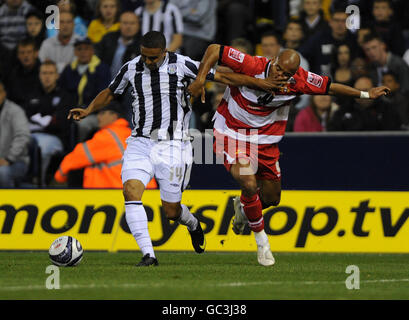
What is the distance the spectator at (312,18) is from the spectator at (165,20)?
1.86 metres

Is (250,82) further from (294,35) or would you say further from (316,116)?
(294,35)

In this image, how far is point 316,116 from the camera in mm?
14000

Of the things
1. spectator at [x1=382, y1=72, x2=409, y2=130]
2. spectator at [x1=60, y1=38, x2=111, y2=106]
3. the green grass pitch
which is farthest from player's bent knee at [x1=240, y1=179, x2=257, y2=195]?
spectator at [x1=60, y1=38, x2=111, y2=106]

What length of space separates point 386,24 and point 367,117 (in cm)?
209

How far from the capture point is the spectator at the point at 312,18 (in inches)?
594

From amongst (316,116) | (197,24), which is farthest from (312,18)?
(316,116)

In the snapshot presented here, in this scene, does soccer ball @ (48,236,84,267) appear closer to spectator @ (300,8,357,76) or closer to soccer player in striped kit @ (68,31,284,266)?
soccer player in striped kit @ (68,31,284,266)

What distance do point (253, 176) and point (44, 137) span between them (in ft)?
16.0

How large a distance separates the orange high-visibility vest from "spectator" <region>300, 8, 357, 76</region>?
300 centimetres

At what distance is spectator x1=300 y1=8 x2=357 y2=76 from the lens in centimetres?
1468

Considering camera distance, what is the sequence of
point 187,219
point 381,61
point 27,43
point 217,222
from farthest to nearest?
point 27,43
point 381,61
point 217,222
point 187,219

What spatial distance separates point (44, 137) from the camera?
47.4 ft

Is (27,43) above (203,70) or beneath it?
beneath
